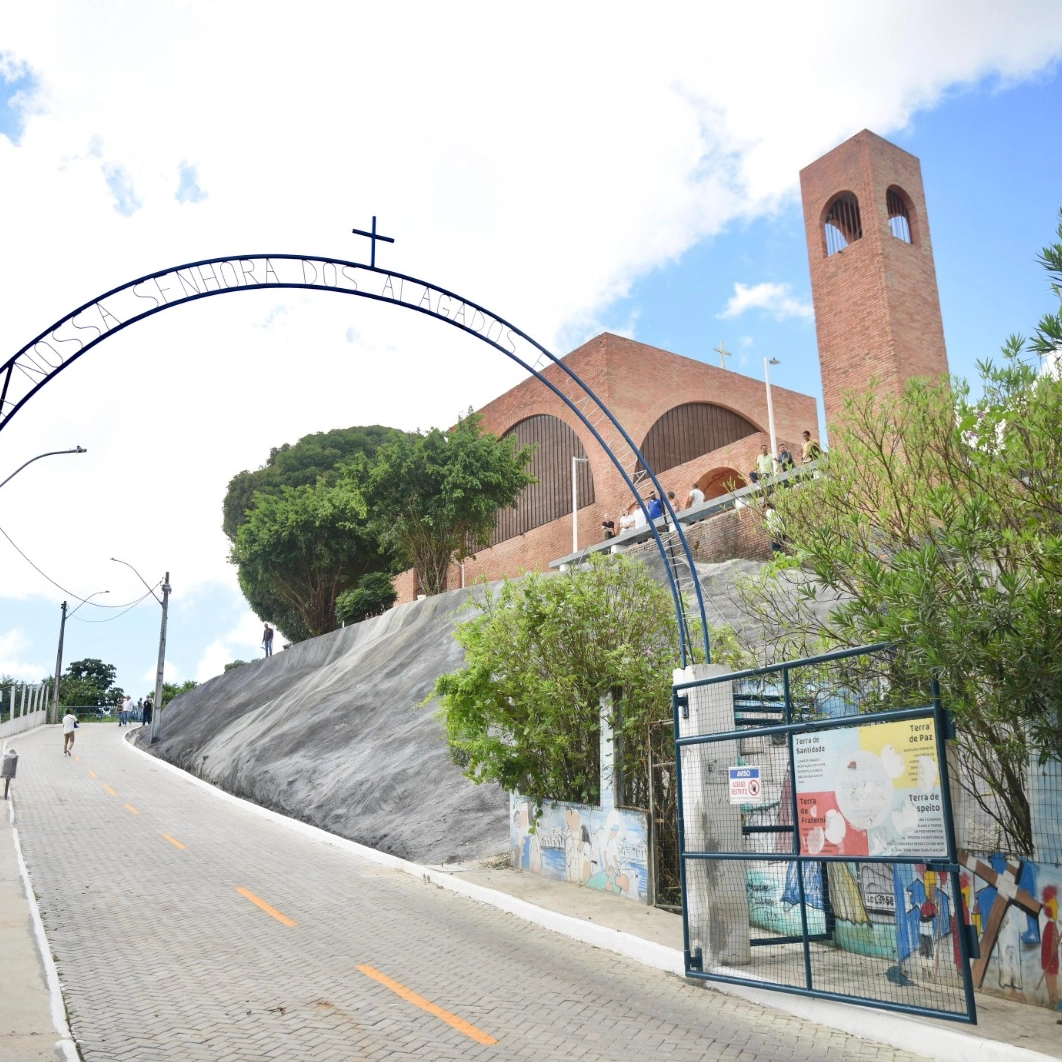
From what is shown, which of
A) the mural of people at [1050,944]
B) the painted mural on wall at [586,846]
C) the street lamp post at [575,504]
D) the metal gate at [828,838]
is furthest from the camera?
the street lamp post at [575,504]

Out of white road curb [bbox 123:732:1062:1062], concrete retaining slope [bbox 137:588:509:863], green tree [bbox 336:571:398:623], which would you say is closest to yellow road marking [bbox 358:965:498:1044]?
white road curb [bbox 123:732:1062:1062]

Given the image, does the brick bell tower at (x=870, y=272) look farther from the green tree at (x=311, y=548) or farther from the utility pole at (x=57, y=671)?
the utility pole at (x=57, y=671)

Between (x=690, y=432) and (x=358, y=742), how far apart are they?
803 inches

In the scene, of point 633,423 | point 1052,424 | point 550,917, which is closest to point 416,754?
point 550,917

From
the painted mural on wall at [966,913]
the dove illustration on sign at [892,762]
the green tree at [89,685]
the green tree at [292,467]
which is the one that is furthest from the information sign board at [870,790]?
the green tree at [89,685]

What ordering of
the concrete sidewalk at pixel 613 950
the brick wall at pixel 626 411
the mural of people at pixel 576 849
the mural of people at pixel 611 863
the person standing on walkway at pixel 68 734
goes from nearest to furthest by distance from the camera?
the concrete sidewalk at pixel 613 950
the mural of people at pixel 611 863
the mural of people at pixel 576 849
the brick wall at pixel 626 411
the person standing on walkway at pixel 68 734

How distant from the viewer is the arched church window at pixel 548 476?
37.2 m

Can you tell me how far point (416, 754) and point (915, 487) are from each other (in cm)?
1433

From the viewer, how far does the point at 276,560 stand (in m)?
41.6

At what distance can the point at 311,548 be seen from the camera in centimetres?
4153

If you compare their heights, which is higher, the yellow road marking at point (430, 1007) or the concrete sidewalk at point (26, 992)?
the concrete sidewalk at point (26, 992)

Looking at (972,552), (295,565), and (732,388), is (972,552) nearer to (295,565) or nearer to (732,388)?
(732,388)

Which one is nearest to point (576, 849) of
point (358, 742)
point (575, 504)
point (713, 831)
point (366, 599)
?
point (713, 831)

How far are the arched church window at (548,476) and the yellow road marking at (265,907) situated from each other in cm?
2552
